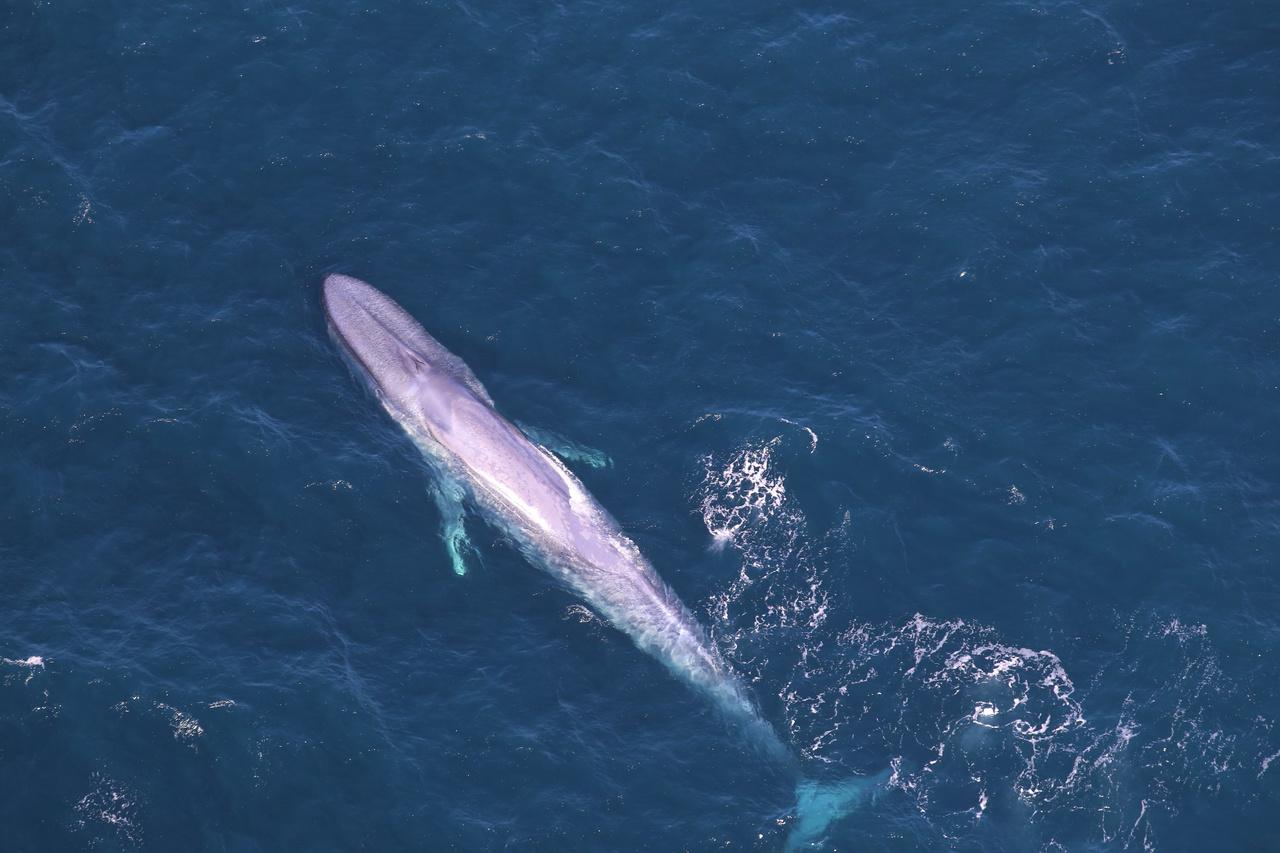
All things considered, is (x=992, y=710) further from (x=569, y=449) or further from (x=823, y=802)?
(x=569, y=449)

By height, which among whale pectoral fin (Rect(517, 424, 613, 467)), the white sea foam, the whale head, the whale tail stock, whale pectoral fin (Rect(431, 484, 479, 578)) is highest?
the whale head

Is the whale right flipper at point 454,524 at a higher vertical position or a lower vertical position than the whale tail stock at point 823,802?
higher

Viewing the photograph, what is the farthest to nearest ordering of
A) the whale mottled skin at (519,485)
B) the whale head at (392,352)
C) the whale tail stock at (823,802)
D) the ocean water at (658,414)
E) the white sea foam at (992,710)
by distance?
the whale head at (392,352), the whale mottled skin at (519,485), the ocean water at (658,414), the white sea foam at (992,710), the whale tail stock at (823,802)

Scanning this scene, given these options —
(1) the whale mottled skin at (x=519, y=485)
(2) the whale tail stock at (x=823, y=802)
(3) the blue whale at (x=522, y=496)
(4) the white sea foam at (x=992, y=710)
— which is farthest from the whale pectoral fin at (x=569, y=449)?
(2) the whale tail stock at (x=823, y=802)

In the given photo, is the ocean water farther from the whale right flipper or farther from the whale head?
the whale head

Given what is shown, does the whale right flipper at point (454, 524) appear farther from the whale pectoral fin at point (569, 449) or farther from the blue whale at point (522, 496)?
the whale pectoral fin at point (569, 449)

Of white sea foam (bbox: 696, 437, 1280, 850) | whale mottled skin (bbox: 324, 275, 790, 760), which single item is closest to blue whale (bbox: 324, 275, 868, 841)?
whale mottled skin (bbox: 324, 275, 790, 760)

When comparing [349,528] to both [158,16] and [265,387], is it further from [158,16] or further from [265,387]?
[158,16]
